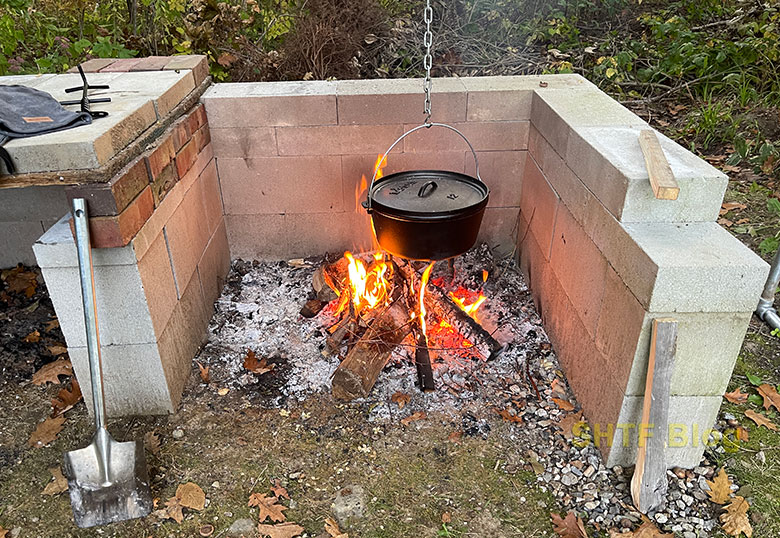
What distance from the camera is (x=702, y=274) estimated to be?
2.24 meters

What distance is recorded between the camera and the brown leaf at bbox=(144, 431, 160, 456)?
2926mm

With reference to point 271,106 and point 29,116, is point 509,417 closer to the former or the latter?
point 271,106

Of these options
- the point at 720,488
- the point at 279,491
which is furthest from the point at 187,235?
the point at 720,488

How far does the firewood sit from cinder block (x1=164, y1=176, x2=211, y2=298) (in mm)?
1172

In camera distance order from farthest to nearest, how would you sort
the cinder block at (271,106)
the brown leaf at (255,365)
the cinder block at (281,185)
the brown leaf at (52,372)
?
1. the cinder block at (281,185)
2. the cinder block at (271,106)
3. the brown leaf at (255,365)
4. the brown leaf at (52,372)

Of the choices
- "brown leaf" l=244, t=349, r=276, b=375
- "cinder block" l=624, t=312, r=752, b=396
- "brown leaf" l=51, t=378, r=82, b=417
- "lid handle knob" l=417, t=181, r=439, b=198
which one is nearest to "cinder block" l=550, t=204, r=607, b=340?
"cinder block" l=624, t=312, r=752, b=396

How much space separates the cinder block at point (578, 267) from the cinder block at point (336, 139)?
1.49 meters

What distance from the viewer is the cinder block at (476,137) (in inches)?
164

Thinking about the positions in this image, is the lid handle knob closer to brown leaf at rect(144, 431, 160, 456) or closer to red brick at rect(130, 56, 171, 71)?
brown leaf at rect(144, 431, 160, 456)

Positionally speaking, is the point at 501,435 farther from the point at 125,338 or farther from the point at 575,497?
the point at 125,338

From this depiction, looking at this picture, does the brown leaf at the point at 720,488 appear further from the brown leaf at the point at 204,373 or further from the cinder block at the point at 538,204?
the brown leaf at the point at 204,373

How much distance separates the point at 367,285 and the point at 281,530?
189cm

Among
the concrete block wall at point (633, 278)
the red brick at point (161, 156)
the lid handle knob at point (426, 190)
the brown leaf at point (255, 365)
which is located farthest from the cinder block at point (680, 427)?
the red brick at point (161, 156)

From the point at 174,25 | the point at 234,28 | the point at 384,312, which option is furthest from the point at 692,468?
the point at 174,25
